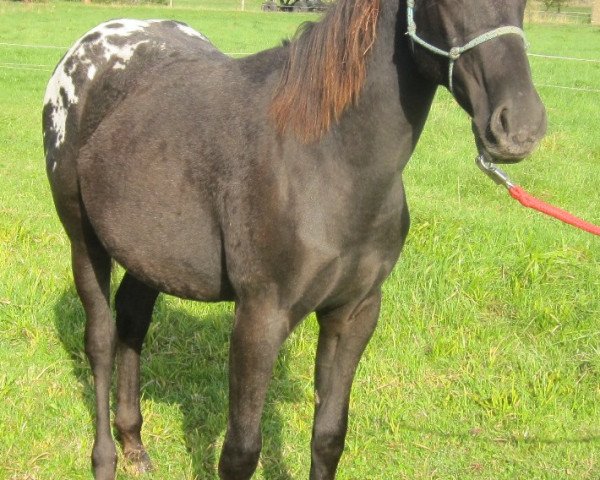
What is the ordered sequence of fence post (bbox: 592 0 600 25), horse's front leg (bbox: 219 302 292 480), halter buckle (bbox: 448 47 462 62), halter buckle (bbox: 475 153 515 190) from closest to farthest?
halter buckle (bbox: 448 47 462 62), halter buckle (bbox: 475 153 515 190), horse's front leg (bbox: 219 302 292 480), fence post (bbox: 592 0 600 25)

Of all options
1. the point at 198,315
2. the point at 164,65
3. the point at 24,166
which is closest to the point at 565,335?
the point at 198,315

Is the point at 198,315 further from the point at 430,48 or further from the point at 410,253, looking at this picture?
the point at 430,48

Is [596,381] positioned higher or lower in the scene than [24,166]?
higher

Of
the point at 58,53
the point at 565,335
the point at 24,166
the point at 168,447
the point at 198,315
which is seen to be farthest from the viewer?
the point at 58,53

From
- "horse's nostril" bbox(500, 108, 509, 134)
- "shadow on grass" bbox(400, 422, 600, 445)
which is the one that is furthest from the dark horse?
"shadow on grass" bbox(400, 422, 600, 445)

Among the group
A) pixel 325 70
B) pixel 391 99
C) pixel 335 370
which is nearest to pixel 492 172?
pixel 391 99

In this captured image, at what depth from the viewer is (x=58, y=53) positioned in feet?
58.8

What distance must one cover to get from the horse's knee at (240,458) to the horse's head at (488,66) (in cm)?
140

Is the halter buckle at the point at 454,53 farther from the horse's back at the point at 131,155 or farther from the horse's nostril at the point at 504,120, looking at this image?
the horse's back at the point at 131,155

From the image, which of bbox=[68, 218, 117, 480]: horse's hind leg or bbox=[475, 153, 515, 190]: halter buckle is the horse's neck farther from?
bbox=[68, 218, 117, 480]: horse's hind leg

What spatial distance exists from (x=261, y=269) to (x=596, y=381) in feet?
7.50

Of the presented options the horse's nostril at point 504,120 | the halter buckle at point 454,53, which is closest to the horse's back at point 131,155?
the halter buckle at point 454,53

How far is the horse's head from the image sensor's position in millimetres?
2234

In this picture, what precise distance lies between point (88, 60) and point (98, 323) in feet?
3.96
